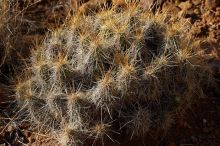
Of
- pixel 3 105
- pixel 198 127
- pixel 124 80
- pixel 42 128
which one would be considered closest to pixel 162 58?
pixel 124 80

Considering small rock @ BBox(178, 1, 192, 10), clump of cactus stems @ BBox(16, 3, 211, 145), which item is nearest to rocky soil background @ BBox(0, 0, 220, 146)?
small rock @ BBox(178, 1, 192, 10)

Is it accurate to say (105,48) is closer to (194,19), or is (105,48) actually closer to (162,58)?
(162,58)

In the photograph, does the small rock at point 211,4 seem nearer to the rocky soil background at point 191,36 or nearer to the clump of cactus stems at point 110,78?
the rocky soil background at point 191,36

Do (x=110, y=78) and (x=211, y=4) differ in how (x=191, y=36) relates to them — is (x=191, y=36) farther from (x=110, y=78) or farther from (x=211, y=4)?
(x=110, y=78)

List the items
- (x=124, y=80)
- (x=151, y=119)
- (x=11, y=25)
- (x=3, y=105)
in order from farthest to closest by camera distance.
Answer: (x=11, y=25) < (x=3, y=105) < (x=151, y=119) < (x=124, y=80)

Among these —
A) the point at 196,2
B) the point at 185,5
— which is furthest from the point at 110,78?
the point at 196,2

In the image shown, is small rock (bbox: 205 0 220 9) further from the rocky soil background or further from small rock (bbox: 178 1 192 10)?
small rock (bbox: 178 1 192 10)

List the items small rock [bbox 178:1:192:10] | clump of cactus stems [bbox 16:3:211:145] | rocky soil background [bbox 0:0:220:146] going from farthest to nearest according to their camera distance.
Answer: small rock [bbox 178:1:192:10], rocky soil background [bbox 0:0:220:146], clump of cactus stems [bbox 16:3:211:145]
